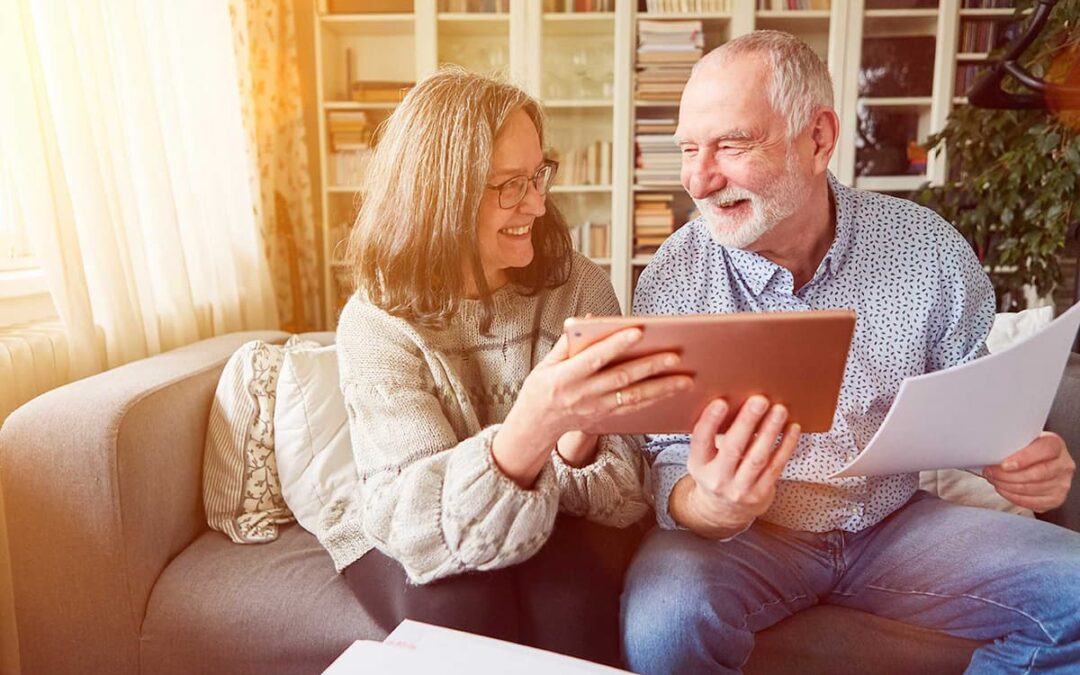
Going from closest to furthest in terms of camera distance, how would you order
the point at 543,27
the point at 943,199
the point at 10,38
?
the point at 10,38, the point at 943,199, the point at 543,27

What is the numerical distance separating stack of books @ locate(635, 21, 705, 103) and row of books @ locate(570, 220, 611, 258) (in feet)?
1.69

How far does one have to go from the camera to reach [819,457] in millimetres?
1156

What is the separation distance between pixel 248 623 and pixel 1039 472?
1132 millimetres

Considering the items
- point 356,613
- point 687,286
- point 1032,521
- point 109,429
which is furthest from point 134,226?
point 1032,521

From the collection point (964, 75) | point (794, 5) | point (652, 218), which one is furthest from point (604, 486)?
point (964, 75)

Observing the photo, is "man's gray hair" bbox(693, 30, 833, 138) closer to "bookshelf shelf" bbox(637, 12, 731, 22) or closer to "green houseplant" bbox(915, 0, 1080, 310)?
"green houseplant" bbox(915, 0, 1080, 310)

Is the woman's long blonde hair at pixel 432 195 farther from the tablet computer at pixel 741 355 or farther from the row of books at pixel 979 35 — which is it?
the row of books at pixel 979 35

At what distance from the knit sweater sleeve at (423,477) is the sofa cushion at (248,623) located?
0.23 metres

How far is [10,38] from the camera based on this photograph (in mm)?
1435

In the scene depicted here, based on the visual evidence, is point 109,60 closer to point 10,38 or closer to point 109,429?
point 10,38

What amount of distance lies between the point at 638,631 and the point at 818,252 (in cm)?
64

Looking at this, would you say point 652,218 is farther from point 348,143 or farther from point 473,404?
point 473,404

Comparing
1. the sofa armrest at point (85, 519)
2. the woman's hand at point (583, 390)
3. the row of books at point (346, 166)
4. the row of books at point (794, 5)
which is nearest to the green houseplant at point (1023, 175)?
the row of books at point (794, 5)

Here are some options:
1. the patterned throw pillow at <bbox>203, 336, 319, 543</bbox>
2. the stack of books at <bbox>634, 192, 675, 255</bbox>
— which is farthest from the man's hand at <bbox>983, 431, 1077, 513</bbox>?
the stack of books at <bbox>634, 192, 675, 255</bbox>
